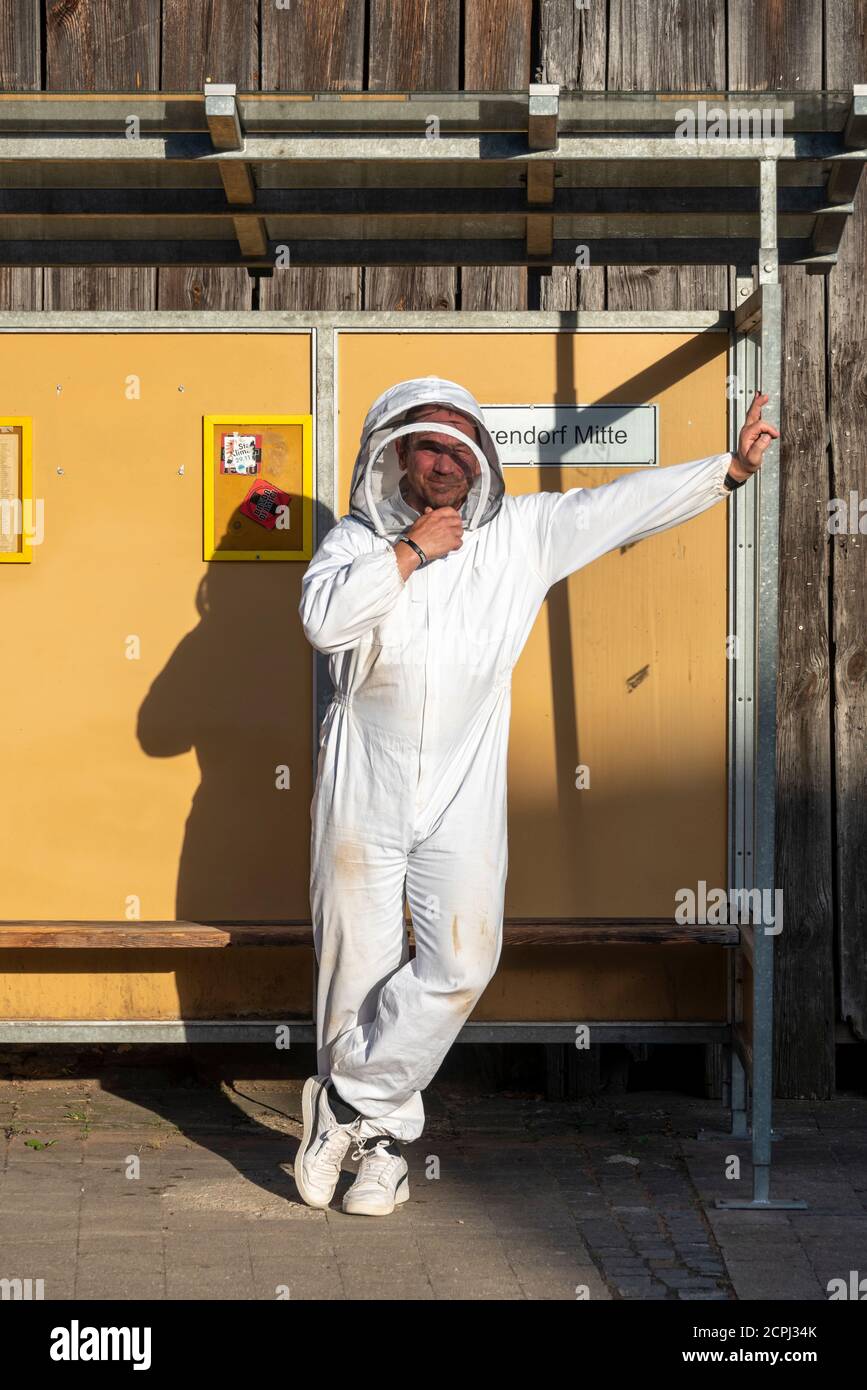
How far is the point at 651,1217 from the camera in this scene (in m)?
4.46

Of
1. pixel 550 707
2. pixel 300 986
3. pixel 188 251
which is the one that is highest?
pixel 188 251

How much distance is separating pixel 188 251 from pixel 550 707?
1.89 metres

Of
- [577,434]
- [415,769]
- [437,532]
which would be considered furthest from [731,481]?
[415,769]

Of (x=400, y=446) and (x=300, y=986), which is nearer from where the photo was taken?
(x=400, y=446)

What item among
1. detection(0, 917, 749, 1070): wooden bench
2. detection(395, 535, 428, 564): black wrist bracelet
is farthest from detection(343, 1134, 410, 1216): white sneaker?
detection(395, 535, 428, 564): black wrist bracelet

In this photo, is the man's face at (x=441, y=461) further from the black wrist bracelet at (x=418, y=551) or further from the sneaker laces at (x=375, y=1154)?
the sneaker laces at (x=375, y=1154)

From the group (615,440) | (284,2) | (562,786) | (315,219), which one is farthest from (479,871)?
(284,2)

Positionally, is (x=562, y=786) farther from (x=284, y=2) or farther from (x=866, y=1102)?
(x=284, y=2)

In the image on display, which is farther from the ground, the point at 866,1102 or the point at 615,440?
the point at 615,440

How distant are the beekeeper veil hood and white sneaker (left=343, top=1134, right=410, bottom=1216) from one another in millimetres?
1718

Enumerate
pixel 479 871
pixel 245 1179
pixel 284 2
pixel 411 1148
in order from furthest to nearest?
pixel 284 2
pixel 411 1148
pixel 245 1179
pixel 479 871

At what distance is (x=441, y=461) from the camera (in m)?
4.44

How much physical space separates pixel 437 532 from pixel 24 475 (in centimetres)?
164

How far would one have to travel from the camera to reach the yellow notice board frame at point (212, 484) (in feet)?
17.0
